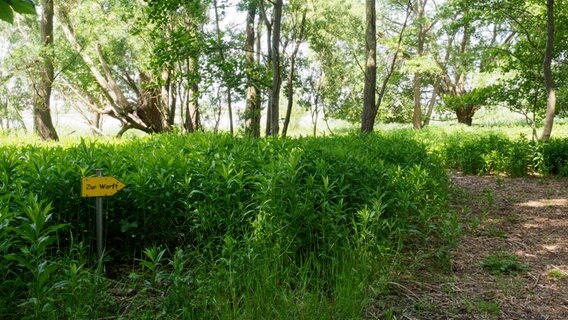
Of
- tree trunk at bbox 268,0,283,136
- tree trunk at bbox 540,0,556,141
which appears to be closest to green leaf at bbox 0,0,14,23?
tree trunk at bbox 268,0,283,136

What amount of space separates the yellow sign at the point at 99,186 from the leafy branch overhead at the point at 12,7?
1.62m

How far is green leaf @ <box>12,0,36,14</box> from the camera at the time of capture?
1382 mm

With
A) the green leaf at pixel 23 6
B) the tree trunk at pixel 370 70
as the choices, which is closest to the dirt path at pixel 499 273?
the green leaf at pixel 23 6

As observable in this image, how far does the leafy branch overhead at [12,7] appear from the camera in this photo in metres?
1.37

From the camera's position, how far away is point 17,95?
117 feet

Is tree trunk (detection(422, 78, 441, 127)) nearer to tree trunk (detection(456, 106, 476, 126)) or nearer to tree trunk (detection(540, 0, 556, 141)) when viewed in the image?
tree trunk (detection(456, 106, 476, 126))

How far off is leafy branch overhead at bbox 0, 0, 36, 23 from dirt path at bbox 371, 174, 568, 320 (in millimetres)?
2641

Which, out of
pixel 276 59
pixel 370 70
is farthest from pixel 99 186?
pixel 370 70

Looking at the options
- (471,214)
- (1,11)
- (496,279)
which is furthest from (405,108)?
(1,11)

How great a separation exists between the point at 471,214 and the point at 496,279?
2.78 metres

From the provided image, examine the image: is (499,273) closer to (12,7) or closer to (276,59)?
(12,7)

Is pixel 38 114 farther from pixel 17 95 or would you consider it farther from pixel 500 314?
pixel 17 95

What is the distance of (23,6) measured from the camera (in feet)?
4.60

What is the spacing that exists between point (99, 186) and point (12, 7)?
1.70 metres
